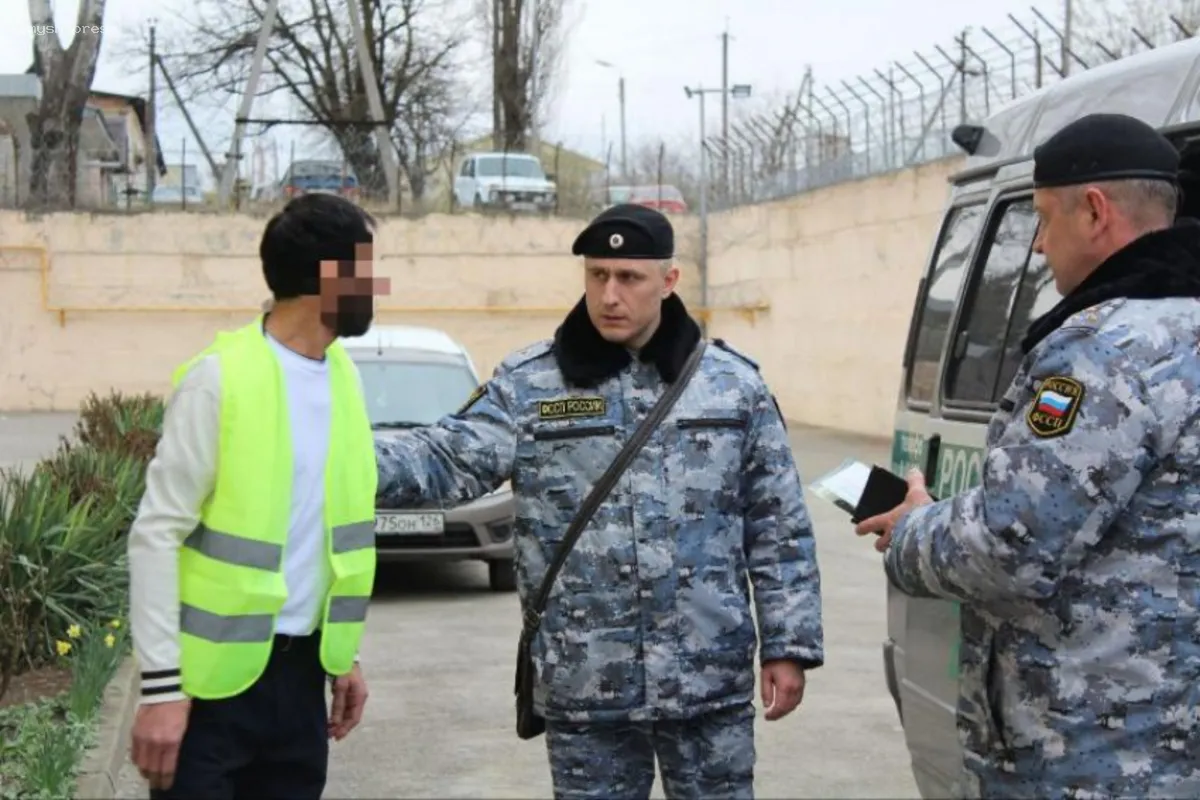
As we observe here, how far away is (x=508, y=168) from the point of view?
3359cm

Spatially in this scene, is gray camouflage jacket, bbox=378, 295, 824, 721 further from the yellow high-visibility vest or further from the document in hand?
the yellow high-visibility vest

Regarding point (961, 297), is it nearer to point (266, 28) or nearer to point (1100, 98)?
point (1100, 98)

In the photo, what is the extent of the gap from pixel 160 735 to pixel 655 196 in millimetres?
31117

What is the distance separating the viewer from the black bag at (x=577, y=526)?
12.1ft

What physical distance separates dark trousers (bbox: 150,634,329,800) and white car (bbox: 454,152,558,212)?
2770cm

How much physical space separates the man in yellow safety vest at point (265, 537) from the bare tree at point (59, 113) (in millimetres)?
25318

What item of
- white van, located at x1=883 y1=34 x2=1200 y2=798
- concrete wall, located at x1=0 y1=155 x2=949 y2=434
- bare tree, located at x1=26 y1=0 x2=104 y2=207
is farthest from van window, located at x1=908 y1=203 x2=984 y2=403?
bare tree, located at x1=26 y1=0 x2=104 y2=207

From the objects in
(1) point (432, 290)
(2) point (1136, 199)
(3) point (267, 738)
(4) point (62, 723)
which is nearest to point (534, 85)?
(1) point (432, 290)

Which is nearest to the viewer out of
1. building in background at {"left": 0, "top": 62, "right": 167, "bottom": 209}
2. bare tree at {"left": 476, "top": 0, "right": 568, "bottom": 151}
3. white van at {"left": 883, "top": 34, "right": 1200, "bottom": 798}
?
white van at {"left": 883, "top": 34, "right": 1200, "bottom": 798}

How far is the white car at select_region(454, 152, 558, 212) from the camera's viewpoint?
→ 104 feet

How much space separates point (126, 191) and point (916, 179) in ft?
49.5

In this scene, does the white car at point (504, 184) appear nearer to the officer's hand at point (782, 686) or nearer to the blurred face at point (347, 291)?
the officer's hand at point (782, 686)

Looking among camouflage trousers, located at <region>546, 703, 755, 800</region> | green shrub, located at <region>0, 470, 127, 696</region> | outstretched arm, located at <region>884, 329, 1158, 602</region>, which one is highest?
outstretched arm, located at <region>884, 329, 1158, 602</region>

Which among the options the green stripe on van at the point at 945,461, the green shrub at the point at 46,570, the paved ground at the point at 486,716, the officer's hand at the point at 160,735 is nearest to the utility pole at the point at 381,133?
the paved ground at the point at 486,716
